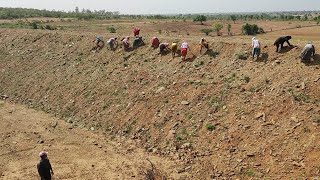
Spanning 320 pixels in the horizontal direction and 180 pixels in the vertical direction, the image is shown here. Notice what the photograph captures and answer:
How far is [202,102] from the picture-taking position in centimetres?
1844

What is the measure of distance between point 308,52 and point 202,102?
5.22 meters

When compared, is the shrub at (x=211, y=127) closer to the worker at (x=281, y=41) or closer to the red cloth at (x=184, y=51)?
the worker at (x=281, y=41)

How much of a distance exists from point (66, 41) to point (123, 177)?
59.5 feet

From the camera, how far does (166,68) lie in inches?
865

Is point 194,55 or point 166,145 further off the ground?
point 194,55

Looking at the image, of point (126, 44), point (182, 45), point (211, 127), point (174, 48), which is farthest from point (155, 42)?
point (211, 127)

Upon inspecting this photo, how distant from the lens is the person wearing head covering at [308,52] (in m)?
17.2

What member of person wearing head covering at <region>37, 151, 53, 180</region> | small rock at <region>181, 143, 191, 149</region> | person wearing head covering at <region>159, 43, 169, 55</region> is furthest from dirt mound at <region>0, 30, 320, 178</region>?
person wearing head covering at <region>37, 151, 53, 180</region>

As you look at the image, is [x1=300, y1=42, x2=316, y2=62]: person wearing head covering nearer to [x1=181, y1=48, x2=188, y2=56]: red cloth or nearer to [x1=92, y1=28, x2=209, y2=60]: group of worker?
[x1=92, y1=28, x2=209, y2=60]: group of worker

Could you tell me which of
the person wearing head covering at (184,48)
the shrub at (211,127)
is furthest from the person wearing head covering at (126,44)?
the shrub at (211,127)

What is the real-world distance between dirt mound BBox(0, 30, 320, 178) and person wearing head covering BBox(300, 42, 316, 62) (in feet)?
1.19

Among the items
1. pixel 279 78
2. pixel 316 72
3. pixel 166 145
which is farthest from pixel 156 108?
pixel 316 72

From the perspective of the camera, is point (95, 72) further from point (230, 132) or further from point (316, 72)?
point (316, 72)

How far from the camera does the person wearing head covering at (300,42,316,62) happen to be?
56.5 ft
